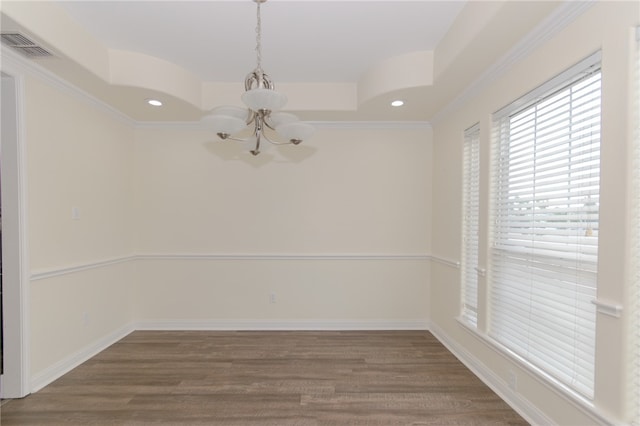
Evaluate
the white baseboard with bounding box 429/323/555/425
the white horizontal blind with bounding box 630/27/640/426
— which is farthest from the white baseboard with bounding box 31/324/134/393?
the white horizontal blind with bounding box 630/27/640/426

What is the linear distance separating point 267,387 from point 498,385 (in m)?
1.93

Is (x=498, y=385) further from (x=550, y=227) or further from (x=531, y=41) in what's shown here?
(x=531, y=41)

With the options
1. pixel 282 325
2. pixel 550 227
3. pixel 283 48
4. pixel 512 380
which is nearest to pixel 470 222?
pixel 550 227

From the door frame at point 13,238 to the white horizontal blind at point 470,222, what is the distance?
3.93 metres

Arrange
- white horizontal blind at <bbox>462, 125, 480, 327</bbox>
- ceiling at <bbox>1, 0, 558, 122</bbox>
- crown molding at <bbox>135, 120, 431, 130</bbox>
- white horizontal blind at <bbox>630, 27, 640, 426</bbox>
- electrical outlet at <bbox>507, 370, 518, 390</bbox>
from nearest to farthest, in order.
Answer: white horizontal blind at <bbox>630, 27, 640, 426</bbox> → ceiling at <bbox>1, 0, 558, 122</bbox> → electrical outlet at <bbox>507, 370, 518, 390</bbox> → white horizontal blind at <bbox>462, 125, 480, 327</bbox> → crown molding at <bbox>135, 120, 431, 130</bbox>

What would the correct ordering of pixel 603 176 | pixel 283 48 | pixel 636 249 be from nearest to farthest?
1. pixel 636 249
2. pixel 603 176
3. pixel 283 48

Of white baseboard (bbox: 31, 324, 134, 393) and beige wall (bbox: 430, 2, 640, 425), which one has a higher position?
beige wall (bbox: 430, 2, 640, 425)

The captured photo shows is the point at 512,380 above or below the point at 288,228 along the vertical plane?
below

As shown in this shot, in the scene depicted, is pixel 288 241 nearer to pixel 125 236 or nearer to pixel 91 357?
pixel 125 236

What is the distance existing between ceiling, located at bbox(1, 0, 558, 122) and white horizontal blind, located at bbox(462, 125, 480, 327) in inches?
23.1

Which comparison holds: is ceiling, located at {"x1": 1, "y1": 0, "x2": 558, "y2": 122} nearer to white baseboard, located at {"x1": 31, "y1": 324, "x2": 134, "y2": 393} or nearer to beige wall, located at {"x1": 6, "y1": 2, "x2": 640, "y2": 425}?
beige wall, located at {"x1": 6, "y1": 2, "x2": 640, "y2": 425}

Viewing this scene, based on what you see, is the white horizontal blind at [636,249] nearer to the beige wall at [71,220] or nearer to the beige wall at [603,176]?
the beige wall at [603,176]

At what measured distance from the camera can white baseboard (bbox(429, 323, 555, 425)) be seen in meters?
2.25

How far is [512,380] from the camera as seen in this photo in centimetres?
249
